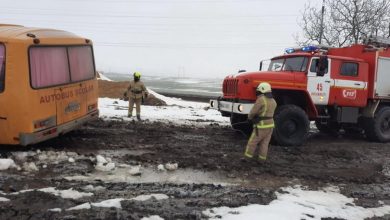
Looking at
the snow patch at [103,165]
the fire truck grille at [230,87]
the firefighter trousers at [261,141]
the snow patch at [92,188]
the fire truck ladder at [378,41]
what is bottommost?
the snow patch at [103,165]

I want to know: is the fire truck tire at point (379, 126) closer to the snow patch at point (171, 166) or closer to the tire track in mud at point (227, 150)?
the tire track in mud at point (227, 150)

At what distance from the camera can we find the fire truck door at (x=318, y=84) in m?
11.5

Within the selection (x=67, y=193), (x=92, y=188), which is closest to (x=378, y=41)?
(x=92, y=188)

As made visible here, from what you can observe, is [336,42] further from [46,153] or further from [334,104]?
[46,153]

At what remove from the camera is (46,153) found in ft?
28.4

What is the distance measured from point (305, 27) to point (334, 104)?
59.1 feet

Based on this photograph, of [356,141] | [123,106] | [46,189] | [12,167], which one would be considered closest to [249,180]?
[46,189]

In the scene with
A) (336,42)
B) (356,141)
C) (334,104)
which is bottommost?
(356,141)

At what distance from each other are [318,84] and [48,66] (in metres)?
6.67

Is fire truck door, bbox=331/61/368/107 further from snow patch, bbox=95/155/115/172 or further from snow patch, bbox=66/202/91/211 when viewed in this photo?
snow patch, bbox=66/202/91/211

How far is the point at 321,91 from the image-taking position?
38.4ft

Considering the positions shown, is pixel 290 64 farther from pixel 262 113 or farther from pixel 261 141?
pixel 261 141

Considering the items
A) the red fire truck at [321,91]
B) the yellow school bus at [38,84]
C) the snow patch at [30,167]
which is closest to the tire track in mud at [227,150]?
the red fire truck at [321,91]

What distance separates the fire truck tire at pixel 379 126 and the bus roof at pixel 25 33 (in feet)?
28.5
